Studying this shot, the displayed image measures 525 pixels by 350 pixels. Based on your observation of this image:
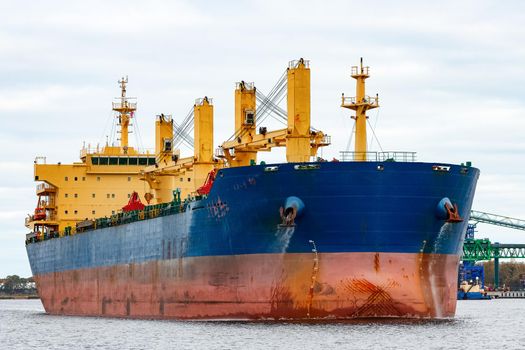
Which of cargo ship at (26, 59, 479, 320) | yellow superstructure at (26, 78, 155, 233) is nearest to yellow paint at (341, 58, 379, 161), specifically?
cargo ship at (26, 59, 479, 320)

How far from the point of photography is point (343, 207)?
38500 millimetres

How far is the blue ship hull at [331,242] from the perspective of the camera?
126 ft

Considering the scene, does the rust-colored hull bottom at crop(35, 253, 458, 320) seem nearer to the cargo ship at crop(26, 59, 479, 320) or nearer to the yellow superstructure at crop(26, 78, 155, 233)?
the cargo ship at crop(26, 59, 479, 320)

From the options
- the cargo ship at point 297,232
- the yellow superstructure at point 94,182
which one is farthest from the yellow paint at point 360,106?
the yellow superstructure at point 94,182

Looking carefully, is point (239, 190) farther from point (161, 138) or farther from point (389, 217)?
point (161, 138)

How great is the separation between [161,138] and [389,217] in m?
19.3

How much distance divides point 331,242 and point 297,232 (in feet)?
3.74

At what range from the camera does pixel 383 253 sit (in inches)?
1521

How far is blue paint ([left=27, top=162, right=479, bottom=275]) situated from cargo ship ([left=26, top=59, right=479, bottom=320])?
33 millimetres

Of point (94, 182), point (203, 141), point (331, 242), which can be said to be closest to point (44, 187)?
point (94, 182)

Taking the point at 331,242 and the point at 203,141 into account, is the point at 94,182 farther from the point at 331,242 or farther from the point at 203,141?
the point at 331,242

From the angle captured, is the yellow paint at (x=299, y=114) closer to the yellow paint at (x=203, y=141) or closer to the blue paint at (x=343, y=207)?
the blue paint at (x=343, y=207)

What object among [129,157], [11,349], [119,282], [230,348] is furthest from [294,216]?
[129,157]

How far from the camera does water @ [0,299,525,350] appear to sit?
109 feet
